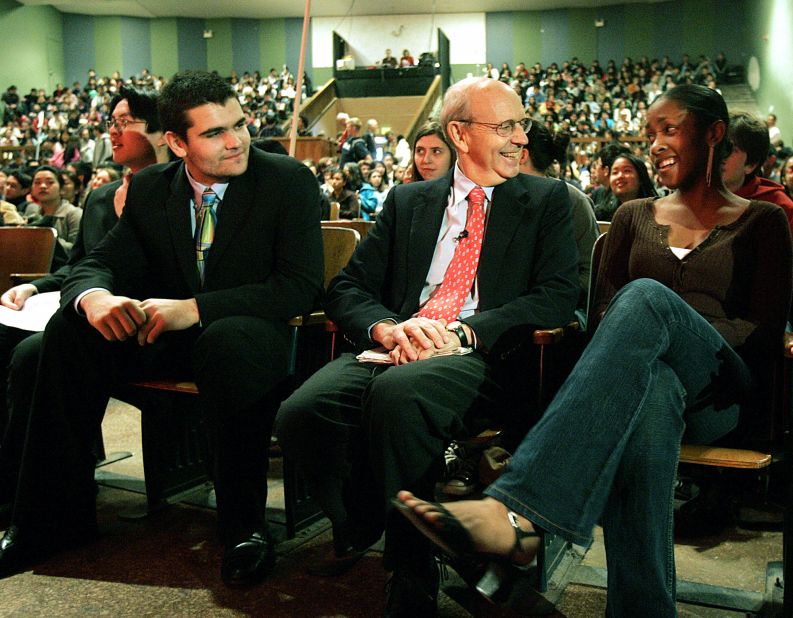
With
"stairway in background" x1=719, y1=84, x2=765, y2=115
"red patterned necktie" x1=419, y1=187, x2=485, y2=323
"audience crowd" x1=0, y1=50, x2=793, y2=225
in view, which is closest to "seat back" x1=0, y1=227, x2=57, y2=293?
"red patterned necktie" x1=419, y1=187, x2=485, y2=323

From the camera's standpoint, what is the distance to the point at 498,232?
189 cm

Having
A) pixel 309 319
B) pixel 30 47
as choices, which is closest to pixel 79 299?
pixel 309 319

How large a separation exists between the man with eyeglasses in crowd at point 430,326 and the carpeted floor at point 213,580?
0.40ft

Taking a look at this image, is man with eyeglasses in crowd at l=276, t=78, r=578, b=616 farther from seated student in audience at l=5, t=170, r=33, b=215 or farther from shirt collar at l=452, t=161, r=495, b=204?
seated student in audience at l=5, t=170, r=33, b=215

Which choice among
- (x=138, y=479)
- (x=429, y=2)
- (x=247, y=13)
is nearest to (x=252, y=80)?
(x=247, y=13)

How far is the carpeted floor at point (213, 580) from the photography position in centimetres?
170

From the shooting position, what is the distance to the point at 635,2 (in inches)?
754

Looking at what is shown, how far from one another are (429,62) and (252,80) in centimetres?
488

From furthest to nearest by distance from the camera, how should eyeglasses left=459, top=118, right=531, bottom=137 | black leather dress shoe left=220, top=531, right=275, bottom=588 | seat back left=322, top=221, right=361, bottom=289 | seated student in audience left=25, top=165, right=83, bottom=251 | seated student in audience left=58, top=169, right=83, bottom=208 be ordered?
seated student in audience left=58, top=169, right=83, bottom=208, seated student in audience left=25, top=165, right=83, bottom=251, seat back left=322, top=221, right=361, bottom=289, eyeglasses left=459, top=118, right=531, bottom=137, black leather dress shoe left=220, top=531, right=275, bottom=588

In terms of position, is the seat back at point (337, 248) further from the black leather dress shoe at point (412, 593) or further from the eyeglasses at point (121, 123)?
the black leather dress shoe at point (412, 593)

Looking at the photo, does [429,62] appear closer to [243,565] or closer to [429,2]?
[429,2]

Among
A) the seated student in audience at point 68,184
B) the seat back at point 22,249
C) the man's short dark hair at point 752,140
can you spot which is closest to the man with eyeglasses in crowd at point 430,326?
the man's short dark hair at point 752,140

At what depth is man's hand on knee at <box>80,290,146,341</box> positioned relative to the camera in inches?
73.3

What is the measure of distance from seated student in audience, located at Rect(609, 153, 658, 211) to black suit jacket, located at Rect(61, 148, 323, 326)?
1.88 metres
